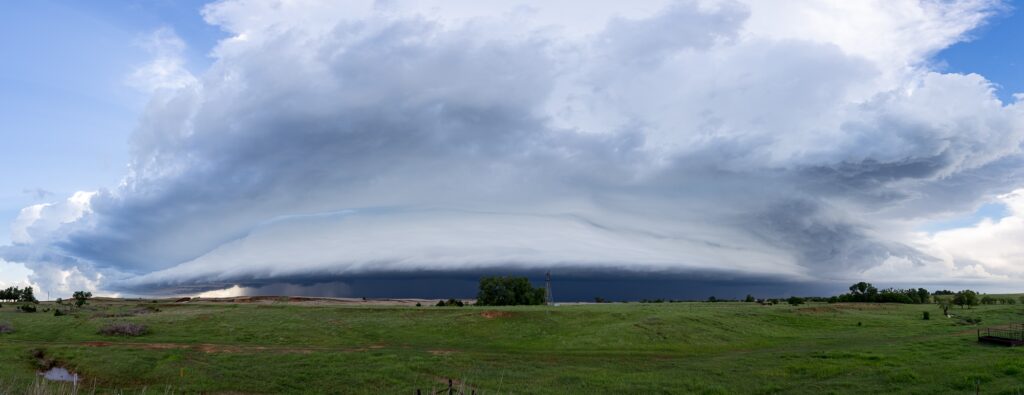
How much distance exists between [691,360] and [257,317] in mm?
59689

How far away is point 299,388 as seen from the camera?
40.9 metres

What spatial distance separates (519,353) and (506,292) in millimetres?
78440

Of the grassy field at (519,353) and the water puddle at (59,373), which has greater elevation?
the grassy field at (519,353)

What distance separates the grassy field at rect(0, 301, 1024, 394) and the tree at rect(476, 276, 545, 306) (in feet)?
147

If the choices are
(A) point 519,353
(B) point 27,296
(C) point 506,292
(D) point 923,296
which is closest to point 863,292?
(D) point 923,296

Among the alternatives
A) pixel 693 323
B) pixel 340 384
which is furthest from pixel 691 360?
pixel 340 384

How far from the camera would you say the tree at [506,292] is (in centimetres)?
13488

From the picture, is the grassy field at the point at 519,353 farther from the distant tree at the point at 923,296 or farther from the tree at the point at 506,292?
the distant tree at the point at 923,296

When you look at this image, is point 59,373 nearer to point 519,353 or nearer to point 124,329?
point 124,329

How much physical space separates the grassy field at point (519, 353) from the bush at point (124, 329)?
1.40 meters

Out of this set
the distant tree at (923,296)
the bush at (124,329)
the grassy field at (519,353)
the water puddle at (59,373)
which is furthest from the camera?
the distant tree at (923,296)

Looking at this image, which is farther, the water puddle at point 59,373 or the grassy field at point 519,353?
the water puddle at point 59,373

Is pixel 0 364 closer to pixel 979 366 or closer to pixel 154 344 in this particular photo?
pixel 154 344

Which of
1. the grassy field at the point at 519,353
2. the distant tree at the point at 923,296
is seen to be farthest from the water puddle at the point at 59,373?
the distant tree at the point at 923,296
